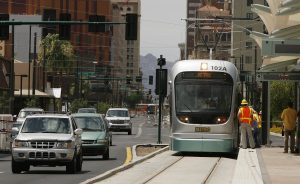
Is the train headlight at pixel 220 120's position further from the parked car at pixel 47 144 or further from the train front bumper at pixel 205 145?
the parked car at pixel 47 144

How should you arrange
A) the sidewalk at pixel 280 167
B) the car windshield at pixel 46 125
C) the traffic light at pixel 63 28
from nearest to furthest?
the sidewalk at pixel 280 167, the car windshield at pixel 46 125, the traffic light at pixel 63 28

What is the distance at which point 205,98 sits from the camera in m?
31.3

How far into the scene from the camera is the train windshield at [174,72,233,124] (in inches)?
1224

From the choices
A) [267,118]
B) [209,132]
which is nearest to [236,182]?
[209,132]

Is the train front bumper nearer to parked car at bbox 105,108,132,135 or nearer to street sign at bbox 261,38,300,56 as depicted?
street sign at bbox 261,38,300,56

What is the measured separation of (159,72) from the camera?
38.3 meters

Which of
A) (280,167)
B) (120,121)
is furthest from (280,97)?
(280,167)

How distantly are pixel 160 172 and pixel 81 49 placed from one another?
171 meters

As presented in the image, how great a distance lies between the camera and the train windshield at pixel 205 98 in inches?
1224

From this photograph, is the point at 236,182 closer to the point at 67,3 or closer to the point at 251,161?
the point at 251,161

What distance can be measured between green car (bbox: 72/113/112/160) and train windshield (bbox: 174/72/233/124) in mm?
2777

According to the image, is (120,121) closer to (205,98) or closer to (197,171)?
(205,98)

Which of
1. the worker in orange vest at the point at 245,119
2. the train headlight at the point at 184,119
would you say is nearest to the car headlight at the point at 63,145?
the train headlight at the point at 184,119

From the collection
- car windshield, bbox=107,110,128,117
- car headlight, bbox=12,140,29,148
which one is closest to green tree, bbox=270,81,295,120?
car windshield, bbox=107,110,128,117
